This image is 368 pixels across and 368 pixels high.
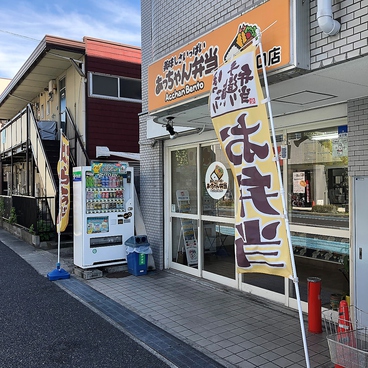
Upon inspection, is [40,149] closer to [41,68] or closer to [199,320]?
[41,68]

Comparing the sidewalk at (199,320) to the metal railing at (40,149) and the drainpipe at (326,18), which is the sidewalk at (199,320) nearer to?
the drainpipe at (326,18)

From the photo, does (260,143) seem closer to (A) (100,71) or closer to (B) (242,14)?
(B) (242,14)

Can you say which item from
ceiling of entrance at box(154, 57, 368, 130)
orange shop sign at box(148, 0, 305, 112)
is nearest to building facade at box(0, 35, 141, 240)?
orange shop sign at box(148, 0, 305, 112)

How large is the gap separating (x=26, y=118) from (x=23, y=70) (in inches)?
87.1

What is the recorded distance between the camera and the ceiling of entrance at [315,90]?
3.28 metres

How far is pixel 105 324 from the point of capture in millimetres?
4906

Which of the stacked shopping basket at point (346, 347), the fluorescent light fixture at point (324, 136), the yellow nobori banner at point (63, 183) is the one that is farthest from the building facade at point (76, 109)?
the stacked shopping basket at point (346, 347)

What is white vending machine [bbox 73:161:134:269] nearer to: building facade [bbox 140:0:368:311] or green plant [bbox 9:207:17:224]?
building facade [bbox 140:0:368:311]

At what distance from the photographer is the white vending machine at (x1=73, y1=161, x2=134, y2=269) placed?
24.1 ft

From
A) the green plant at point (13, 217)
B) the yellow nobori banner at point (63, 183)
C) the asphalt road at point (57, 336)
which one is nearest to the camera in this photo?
the asphalt road at point (57, 336)

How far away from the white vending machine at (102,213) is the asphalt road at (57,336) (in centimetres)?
114

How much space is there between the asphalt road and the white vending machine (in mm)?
1144

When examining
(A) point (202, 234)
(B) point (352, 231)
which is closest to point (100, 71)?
(A) point (202, 234)

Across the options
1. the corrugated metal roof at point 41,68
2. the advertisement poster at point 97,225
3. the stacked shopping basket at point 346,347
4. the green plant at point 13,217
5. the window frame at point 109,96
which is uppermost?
the corrugated metal roof at point 41,68
